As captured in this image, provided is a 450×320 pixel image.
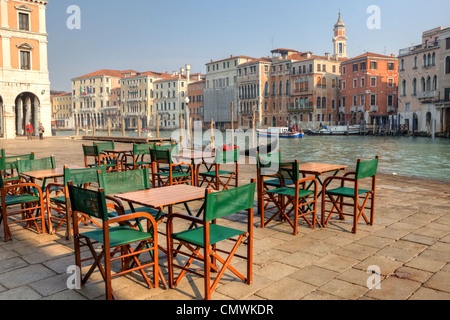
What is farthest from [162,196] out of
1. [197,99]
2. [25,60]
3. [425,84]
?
[197,99]

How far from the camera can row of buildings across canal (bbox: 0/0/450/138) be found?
2977cm

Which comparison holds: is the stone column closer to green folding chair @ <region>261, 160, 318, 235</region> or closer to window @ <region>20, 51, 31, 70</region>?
window @ <region>20, 51, 31, 70</region>

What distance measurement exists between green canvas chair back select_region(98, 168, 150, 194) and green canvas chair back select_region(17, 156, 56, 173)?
214 cm

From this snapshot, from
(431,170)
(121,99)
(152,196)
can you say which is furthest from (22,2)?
(121,99)

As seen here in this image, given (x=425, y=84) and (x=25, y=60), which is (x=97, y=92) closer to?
(x=25, y=60)

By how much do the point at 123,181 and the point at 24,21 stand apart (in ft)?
101

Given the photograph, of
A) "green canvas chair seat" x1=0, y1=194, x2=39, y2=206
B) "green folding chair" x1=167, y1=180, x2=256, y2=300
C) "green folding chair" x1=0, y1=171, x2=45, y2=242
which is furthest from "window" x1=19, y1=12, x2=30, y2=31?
"green folding chair" x1=167, y1=180, x2=256, y2=300

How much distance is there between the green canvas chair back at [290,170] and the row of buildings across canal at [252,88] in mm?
13140

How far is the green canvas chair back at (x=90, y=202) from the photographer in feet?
9.45

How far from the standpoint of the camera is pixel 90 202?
302 centimetres

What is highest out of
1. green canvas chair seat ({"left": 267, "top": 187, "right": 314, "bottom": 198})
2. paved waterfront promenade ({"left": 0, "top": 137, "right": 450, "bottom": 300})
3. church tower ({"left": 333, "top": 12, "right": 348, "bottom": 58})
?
church tower ({"left": 333, "top": 12, "right": 348, "bottom": 58})
